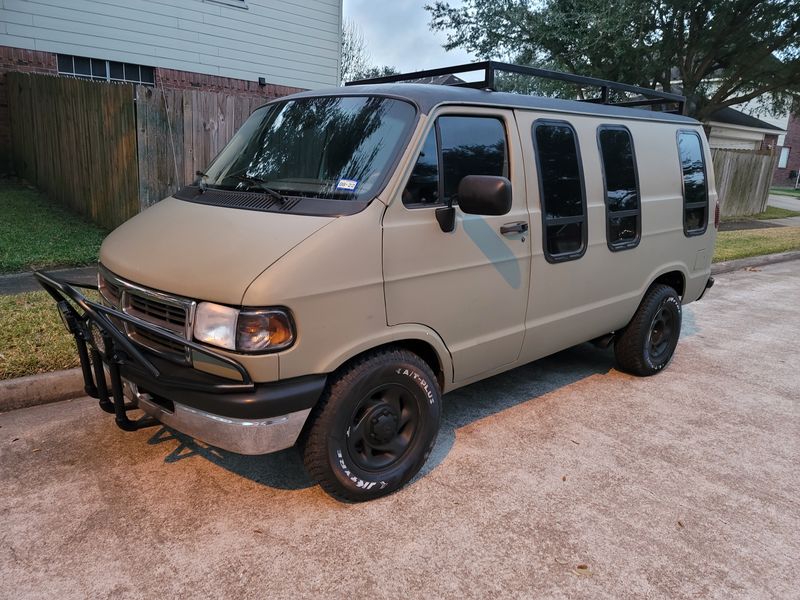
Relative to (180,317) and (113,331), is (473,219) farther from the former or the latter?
(113,331)

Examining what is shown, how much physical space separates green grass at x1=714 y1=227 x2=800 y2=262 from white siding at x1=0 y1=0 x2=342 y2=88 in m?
9.61

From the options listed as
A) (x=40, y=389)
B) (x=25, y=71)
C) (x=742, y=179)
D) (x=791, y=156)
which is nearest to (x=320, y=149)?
(x=40, y=389)

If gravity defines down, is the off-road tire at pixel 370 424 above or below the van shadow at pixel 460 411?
above

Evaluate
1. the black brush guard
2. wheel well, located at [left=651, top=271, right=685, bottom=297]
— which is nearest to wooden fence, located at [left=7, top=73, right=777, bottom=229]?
the black brush guard

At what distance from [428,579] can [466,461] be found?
1.11 meters

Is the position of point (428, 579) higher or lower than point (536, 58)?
lower

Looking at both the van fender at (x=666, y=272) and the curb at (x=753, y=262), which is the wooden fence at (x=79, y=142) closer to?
the van fender at (x=666, y=272)

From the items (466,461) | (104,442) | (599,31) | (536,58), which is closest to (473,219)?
(466,461)

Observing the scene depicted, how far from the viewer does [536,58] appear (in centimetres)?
1927

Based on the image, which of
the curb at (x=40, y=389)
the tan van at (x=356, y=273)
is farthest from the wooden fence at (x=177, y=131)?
the tan van at (x=356, y=273)

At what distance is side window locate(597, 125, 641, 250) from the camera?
4.58 meters

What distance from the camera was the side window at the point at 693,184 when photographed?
5379 mm

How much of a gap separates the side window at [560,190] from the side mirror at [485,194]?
88cm

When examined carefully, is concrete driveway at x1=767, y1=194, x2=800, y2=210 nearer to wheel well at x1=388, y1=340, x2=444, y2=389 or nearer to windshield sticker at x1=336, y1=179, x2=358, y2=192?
wheel well at x1=388, y1=340, x2=444, y2=389
